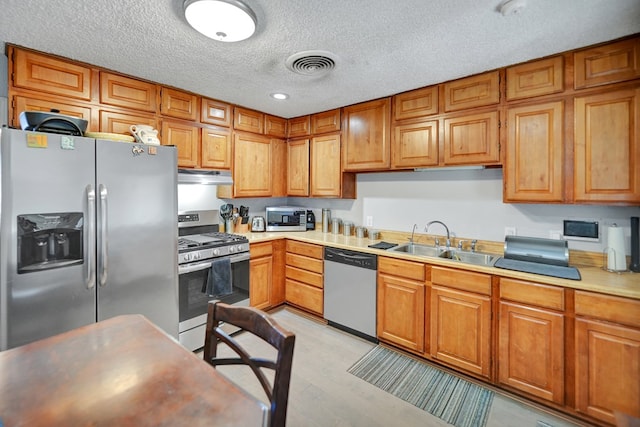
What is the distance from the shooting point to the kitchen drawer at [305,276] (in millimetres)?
3137

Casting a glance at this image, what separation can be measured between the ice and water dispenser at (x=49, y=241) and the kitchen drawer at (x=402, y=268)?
220cm

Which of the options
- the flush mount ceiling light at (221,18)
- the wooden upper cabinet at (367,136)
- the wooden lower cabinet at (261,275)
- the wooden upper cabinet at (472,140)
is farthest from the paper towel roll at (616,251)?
the wooden lower cabinet at (261,275)

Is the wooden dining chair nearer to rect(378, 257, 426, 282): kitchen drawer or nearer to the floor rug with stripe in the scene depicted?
the floor rug with stripe

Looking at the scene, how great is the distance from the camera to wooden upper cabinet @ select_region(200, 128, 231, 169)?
3.02m

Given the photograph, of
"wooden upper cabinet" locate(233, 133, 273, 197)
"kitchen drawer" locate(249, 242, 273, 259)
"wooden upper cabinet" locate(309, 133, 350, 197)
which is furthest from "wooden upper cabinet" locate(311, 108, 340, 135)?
"kitchen drawer" locate(249, 242, 273, 259)

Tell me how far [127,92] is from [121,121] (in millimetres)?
251

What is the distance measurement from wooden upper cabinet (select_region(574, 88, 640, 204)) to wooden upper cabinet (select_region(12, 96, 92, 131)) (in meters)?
3.54

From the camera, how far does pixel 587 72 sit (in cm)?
197

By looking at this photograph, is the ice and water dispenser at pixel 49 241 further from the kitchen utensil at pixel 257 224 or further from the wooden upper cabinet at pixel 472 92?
the wooden upper cabinet at pixel 472 92

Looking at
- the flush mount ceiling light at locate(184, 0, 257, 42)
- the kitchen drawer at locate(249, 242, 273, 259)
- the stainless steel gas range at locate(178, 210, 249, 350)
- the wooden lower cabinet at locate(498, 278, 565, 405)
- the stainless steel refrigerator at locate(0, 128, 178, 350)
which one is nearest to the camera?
the flush mount ceiling light at locate(184, 0, 257, 42)

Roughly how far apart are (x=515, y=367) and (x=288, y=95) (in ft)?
9.45

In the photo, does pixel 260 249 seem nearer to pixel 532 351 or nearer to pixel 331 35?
pixel 331 35

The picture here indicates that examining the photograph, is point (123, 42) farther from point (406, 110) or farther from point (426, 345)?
point (426, 345)

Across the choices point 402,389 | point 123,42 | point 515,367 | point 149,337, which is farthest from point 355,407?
point 123,42
